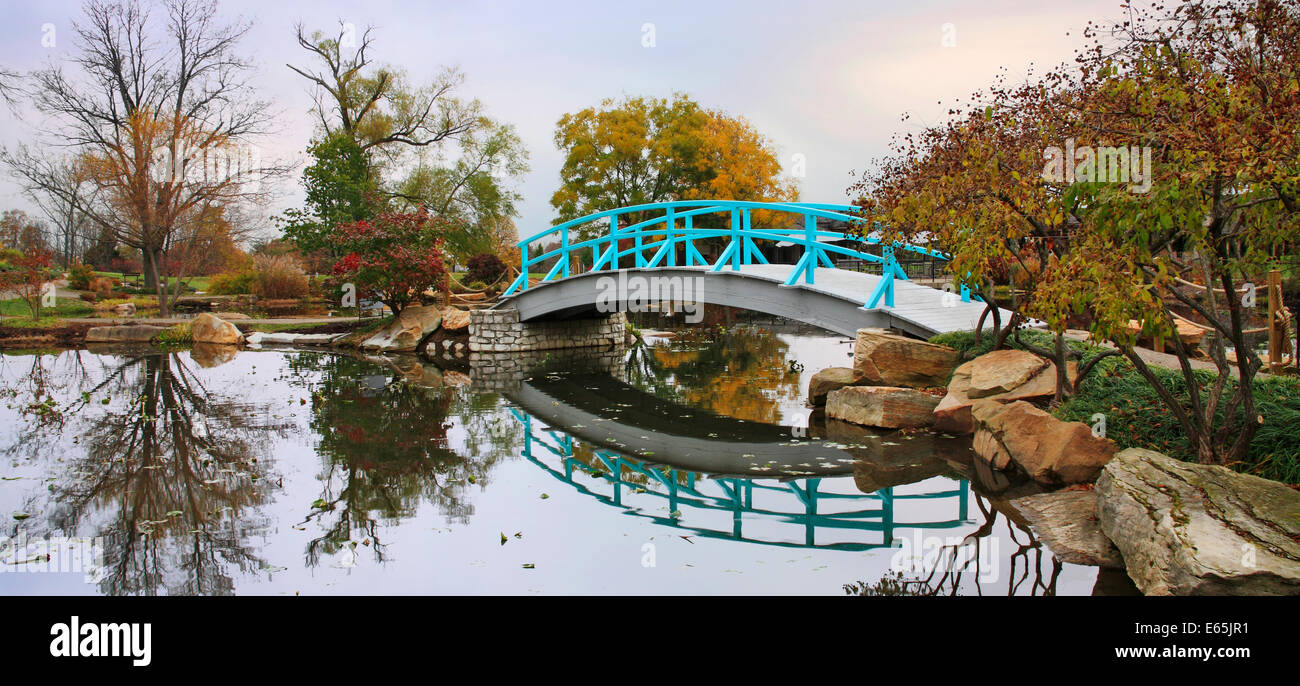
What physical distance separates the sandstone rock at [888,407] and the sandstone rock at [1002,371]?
57 cm

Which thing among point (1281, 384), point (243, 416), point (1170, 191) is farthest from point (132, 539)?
point (1281, 384)

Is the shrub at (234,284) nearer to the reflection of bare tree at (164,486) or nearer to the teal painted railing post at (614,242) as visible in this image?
the reflection of bare tree at (164,486)

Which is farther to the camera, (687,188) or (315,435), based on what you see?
(687,188)

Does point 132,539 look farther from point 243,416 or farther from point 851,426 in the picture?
point 851,426

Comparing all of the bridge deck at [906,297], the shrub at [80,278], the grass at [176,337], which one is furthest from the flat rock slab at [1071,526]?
the shrub at [80,278]

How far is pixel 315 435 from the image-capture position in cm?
835

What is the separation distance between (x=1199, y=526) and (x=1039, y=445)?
2.21m

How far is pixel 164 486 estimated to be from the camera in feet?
20.8

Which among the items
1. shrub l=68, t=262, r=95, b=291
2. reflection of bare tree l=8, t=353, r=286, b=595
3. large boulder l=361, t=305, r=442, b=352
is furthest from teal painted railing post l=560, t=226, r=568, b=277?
shrub l=68, t=262, r=95, b=291

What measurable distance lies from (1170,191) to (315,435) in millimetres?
7486

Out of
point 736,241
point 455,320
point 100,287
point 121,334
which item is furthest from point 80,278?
point 736,241

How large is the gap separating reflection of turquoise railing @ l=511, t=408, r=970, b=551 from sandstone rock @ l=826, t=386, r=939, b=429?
2.04m

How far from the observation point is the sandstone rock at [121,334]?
743 inches

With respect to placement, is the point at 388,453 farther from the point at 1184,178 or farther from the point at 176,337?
the point at 176,337
